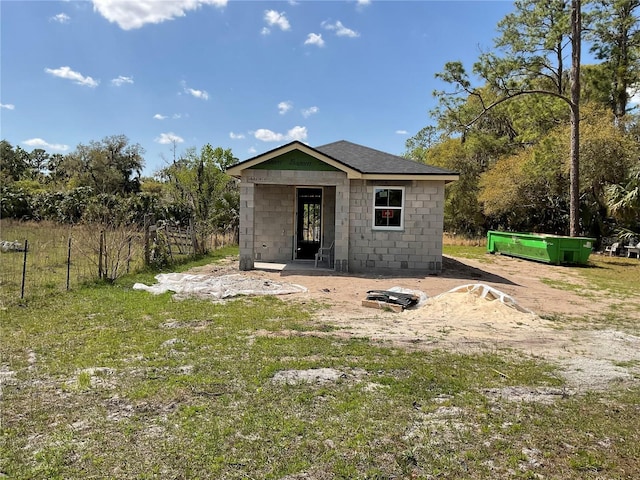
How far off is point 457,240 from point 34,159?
59.7 metres

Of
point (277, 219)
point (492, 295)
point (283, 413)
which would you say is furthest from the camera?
point (277, 219)

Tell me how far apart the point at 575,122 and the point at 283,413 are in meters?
20.1

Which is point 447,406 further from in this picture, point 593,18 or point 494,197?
point 593,18

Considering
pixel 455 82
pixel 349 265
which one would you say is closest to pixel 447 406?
pixel 349 265

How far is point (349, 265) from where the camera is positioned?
1331 cm

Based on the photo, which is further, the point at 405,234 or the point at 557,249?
the point at 557,249

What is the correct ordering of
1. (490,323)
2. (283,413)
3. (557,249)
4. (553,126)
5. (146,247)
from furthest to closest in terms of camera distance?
(553,126)
(557,249)
(146,247)
(490,323)
(283,413)

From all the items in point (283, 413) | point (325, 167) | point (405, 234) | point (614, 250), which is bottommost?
point (283, 413)

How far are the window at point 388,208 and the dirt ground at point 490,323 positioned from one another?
2119 millimetres

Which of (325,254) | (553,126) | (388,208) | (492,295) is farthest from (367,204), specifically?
(553,126)

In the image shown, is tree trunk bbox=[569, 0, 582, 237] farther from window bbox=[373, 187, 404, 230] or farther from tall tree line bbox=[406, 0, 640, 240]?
window bbox=[373, 187, 404, 230]

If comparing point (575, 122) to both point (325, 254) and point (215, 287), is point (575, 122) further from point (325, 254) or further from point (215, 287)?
point (215, 287)

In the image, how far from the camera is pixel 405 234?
1319cm

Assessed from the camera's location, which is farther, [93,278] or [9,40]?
[93,278]
